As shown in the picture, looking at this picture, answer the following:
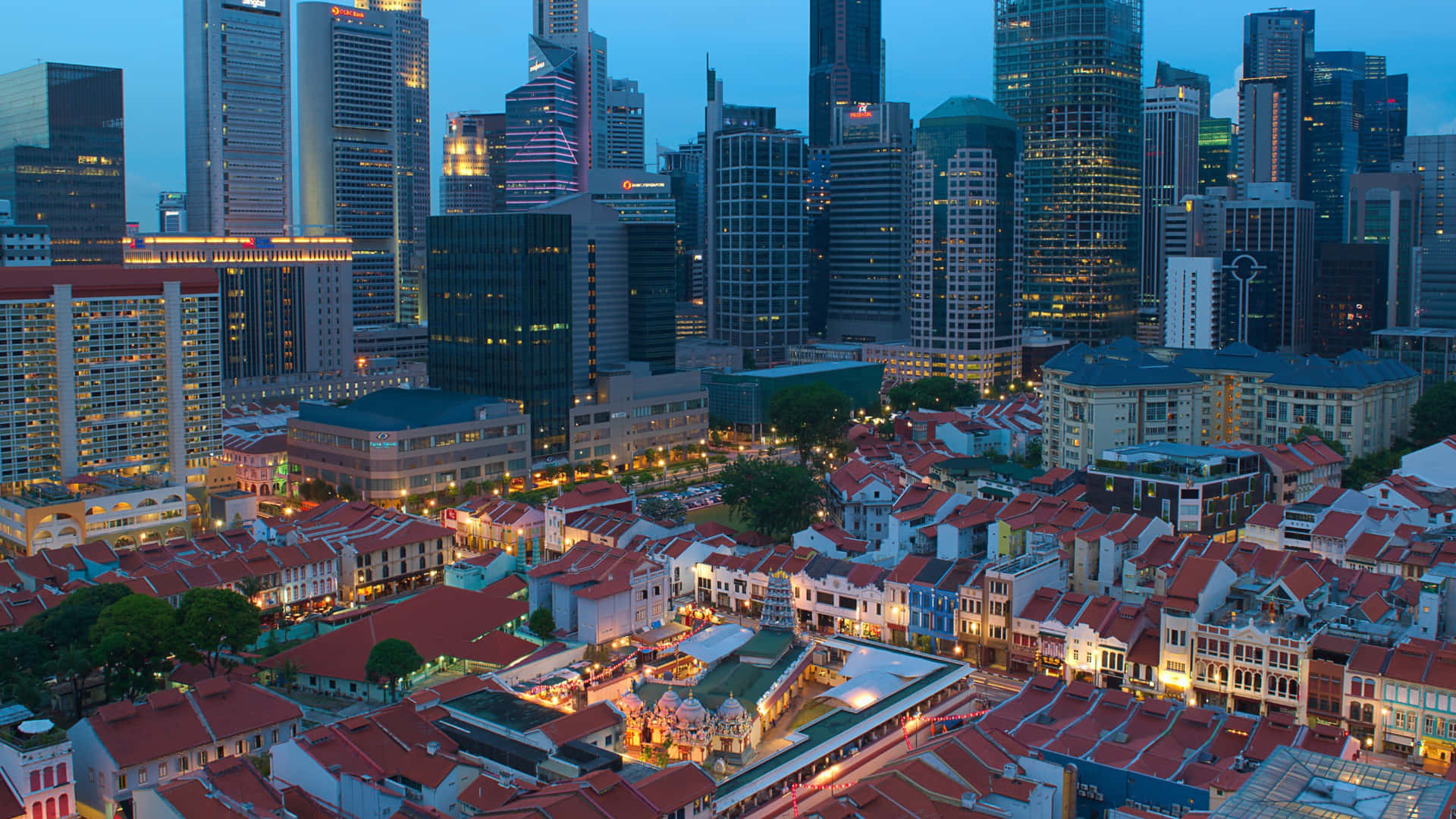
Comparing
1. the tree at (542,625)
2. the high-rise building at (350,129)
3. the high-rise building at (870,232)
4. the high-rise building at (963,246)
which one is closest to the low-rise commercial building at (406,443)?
the tree at (542,625)

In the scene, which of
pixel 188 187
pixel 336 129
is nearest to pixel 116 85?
pixel 188 187

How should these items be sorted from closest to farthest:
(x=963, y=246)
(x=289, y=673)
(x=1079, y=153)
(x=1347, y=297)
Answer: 1. (x=289, y=673)
2. (x=1347, y=297)
3. (x=963, y=246)
4. (x=1079, y=153)

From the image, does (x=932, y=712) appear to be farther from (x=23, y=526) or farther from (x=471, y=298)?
(x=471, y=298)

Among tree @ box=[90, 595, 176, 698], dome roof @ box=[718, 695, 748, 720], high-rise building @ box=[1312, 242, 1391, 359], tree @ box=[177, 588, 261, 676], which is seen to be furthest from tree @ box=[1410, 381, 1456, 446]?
tree @ box=[90, 595, 176, 698]

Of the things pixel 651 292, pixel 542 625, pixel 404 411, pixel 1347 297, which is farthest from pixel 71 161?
pixel 1347 297

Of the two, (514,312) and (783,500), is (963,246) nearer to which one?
(514,312)
